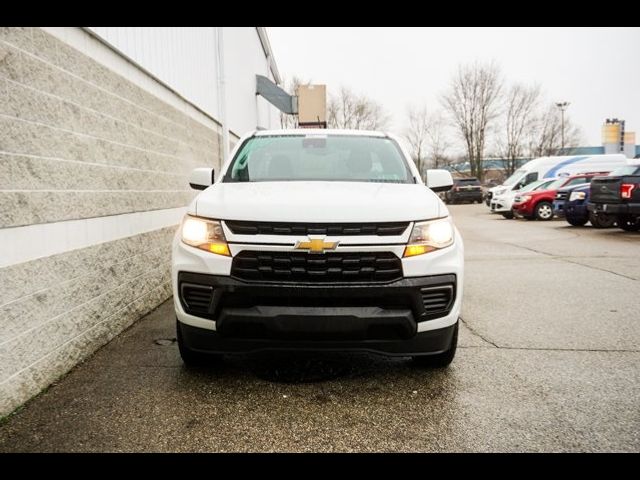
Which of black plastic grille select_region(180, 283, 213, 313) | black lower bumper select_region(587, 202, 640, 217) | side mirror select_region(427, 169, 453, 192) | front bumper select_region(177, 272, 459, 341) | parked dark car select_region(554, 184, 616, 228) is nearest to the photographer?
front bumper select_region(177, 272, 459, 341)

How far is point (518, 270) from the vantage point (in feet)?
23.3

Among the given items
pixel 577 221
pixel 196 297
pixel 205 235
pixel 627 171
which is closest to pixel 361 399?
pixel 196 297

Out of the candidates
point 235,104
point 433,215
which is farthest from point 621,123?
point 433,215

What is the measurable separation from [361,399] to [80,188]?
2518 millimetres

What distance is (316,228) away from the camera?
2.50 meters

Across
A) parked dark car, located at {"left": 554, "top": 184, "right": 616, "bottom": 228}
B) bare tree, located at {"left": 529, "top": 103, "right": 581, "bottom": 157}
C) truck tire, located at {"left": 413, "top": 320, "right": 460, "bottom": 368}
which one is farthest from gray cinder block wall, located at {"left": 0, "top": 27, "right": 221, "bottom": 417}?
bare tree, located at {"left": 529, "top": 103, "right": 581, "bottom": 157}

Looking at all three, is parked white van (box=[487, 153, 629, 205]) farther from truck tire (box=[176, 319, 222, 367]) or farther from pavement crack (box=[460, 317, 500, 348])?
truck tire (box=[176, 319, 222, 367])

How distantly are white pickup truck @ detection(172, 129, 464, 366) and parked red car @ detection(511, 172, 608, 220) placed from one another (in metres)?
15.1

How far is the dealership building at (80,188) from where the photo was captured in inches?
103

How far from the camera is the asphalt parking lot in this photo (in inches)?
88.7

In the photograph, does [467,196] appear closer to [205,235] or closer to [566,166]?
[566,166]
